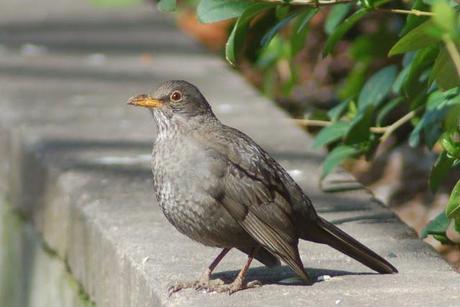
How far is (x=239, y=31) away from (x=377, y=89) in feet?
3.75

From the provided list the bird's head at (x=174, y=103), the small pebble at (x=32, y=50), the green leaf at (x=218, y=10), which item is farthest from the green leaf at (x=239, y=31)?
the small pebble at (x=32, y=50)

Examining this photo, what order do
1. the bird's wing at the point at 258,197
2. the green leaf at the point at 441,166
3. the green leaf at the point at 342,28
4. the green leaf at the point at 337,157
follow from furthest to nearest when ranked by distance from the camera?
1. the green leaf at the point at 337,157
2. the green leaf at the point at 342,28
3. the green leaf at the point at 441,166
4. the bird's wing at the point at 258,197

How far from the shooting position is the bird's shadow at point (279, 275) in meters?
4.20

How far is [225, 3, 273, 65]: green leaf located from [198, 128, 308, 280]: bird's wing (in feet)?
0.97

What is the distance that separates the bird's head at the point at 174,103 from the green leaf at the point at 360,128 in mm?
937

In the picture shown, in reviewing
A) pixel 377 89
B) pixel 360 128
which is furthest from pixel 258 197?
pixel 377 89

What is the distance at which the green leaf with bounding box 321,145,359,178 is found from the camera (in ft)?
16.9

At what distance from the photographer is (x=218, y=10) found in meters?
4.31

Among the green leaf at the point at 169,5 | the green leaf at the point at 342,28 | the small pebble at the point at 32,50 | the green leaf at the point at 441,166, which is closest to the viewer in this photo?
the green leaf at the point at 169,5

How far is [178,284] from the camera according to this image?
4.05m

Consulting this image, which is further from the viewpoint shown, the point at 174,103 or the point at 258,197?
the point at 174,103

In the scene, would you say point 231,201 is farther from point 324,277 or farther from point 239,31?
point 239,31

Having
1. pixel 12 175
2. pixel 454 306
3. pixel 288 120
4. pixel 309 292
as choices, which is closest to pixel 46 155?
pixel 12 175

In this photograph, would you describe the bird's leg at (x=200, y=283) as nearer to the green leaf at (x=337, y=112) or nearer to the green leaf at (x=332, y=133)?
the green leaf at (x=332, y=133)
